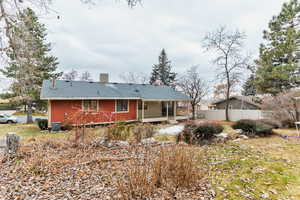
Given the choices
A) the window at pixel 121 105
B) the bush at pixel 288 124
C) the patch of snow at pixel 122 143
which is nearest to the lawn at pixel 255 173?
the patch of snow at pixel 122 143

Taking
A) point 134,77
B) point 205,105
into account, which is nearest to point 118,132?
point 134,77

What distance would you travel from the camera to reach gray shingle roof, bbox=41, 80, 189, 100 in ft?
43.8

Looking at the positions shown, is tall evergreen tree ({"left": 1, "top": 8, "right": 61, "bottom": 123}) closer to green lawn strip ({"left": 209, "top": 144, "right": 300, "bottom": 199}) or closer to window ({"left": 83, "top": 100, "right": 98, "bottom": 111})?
green lawn strip ({"left": 209, "top": 144, "right": 300, "bottom": 199})

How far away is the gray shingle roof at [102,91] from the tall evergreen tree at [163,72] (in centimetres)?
1638

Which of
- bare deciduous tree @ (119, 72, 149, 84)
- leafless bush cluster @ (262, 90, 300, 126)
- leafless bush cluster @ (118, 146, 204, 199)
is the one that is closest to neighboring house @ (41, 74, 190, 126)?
leafless bush cluster @ (262, 90, 300, 126)

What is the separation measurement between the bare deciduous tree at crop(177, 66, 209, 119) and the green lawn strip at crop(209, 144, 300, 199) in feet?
55.4

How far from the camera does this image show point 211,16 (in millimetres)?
10055

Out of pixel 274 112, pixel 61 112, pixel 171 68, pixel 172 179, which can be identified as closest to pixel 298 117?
pixel 274 112

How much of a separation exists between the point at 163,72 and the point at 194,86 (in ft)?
49.0

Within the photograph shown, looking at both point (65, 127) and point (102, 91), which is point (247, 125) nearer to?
point (102, 91)

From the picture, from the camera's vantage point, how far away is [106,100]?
15.2 meters

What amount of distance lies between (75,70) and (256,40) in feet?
103

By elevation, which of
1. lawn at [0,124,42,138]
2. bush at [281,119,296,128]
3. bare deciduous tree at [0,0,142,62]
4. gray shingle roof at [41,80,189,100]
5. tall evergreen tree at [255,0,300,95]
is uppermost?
tall evergreen tree at [255,0,300,95]

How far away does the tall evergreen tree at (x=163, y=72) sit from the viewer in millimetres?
36469
